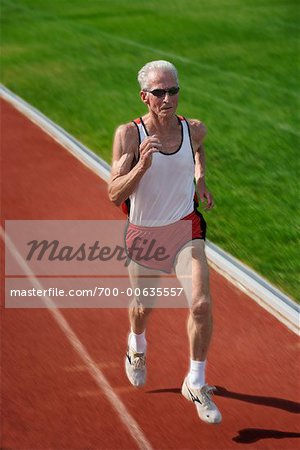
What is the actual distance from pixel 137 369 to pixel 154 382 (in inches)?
7.7

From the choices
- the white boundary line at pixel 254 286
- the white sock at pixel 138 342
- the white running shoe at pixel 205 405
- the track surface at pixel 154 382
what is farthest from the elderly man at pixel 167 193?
the white boundary line at pixel 254 286

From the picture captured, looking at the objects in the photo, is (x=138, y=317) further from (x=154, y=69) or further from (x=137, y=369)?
(x=154, y=69)

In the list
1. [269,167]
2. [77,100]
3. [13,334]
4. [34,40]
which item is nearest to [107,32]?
[34,40]

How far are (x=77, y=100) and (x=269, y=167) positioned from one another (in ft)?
18.5

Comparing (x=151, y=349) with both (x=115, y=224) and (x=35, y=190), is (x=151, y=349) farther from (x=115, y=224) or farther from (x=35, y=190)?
(x=35, y=190)

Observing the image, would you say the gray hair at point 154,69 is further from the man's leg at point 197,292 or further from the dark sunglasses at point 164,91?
the man's leg at point 197,292

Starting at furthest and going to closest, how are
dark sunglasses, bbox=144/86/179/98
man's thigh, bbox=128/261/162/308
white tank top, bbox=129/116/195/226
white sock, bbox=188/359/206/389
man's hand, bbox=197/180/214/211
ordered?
man's hand, bbox=197/180/214/211 → man's thigh, bbox=128/261/162/308 → white sock, bbox=188/359/206/389 → white tank top, bbox=129/116/195/226 → dark sunglasses, bbox=144/86/179/98

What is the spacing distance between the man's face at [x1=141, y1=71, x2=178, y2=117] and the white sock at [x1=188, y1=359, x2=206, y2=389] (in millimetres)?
1917

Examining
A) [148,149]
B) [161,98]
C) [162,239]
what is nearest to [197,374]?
[162,239]

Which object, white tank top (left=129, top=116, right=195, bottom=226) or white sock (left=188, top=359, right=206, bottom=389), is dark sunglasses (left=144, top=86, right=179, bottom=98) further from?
white sock (left=188, top=359, right=206, bottom=389)

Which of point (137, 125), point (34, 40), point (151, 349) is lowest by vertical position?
point (34, 40)

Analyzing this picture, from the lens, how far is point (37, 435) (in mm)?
7055

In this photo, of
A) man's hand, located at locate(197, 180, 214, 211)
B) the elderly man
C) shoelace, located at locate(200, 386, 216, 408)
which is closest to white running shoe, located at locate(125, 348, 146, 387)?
the elderly man

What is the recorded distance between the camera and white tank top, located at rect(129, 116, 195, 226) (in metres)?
6.81
